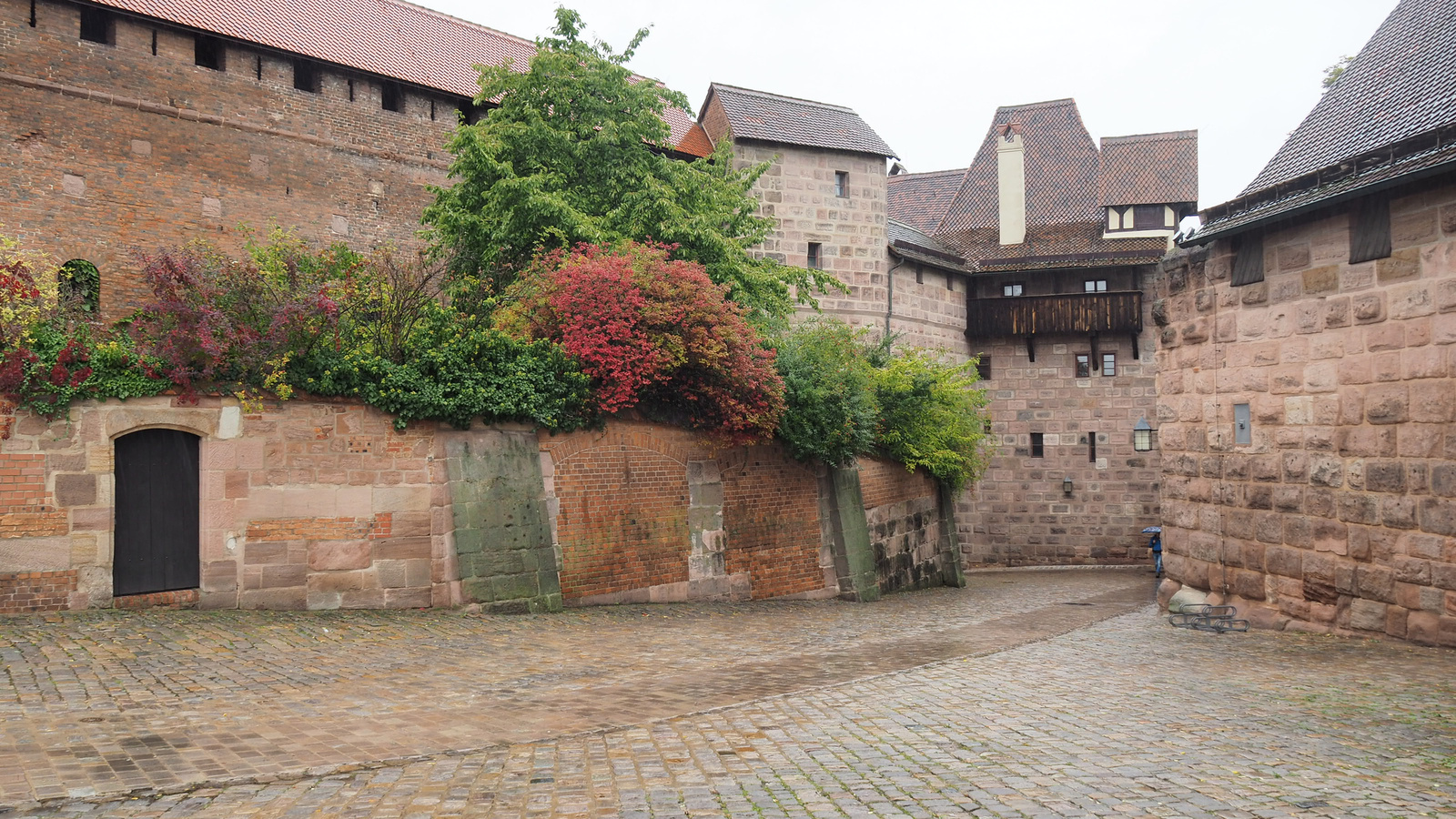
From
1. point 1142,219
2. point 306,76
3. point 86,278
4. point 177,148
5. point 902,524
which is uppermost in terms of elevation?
point 306,76

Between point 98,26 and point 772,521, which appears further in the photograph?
point 98,26

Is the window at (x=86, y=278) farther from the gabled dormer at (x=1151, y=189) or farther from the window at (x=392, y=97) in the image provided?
the gabled dormer at (x=1151, y=189)

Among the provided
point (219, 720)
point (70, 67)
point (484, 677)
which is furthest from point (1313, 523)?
point (70, 67)

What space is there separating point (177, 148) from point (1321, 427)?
22045 mm

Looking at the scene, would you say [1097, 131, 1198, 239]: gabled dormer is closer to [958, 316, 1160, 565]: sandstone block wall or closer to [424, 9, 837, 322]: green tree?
[958, 316, 1160, 565]: sandstone block wall

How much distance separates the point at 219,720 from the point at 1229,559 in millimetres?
9849

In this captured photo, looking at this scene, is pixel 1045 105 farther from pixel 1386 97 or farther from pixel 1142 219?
pixel 1386 97

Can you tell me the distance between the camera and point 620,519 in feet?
46.0

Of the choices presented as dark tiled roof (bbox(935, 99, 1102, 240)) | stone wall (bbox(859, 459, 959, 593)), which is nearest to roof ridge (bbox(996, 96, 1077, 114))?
dark tiled roof (bbox(935, 99, 1102, 240))

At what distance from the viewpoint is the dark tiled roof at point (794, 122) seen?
25.3 meters

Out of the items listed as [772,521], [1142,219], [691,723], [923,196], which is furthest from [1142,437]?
[691,723]

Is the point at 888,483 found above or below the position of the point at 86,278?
below

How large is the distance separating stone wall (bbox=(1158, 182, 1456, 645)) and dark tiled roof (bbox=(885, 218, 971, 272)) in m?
15.9

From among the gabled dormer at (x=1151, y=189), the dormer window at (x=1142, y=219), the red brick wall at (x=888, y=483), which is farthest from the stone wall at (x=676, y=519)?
the gabled dormer at (x=1151, y=189)
